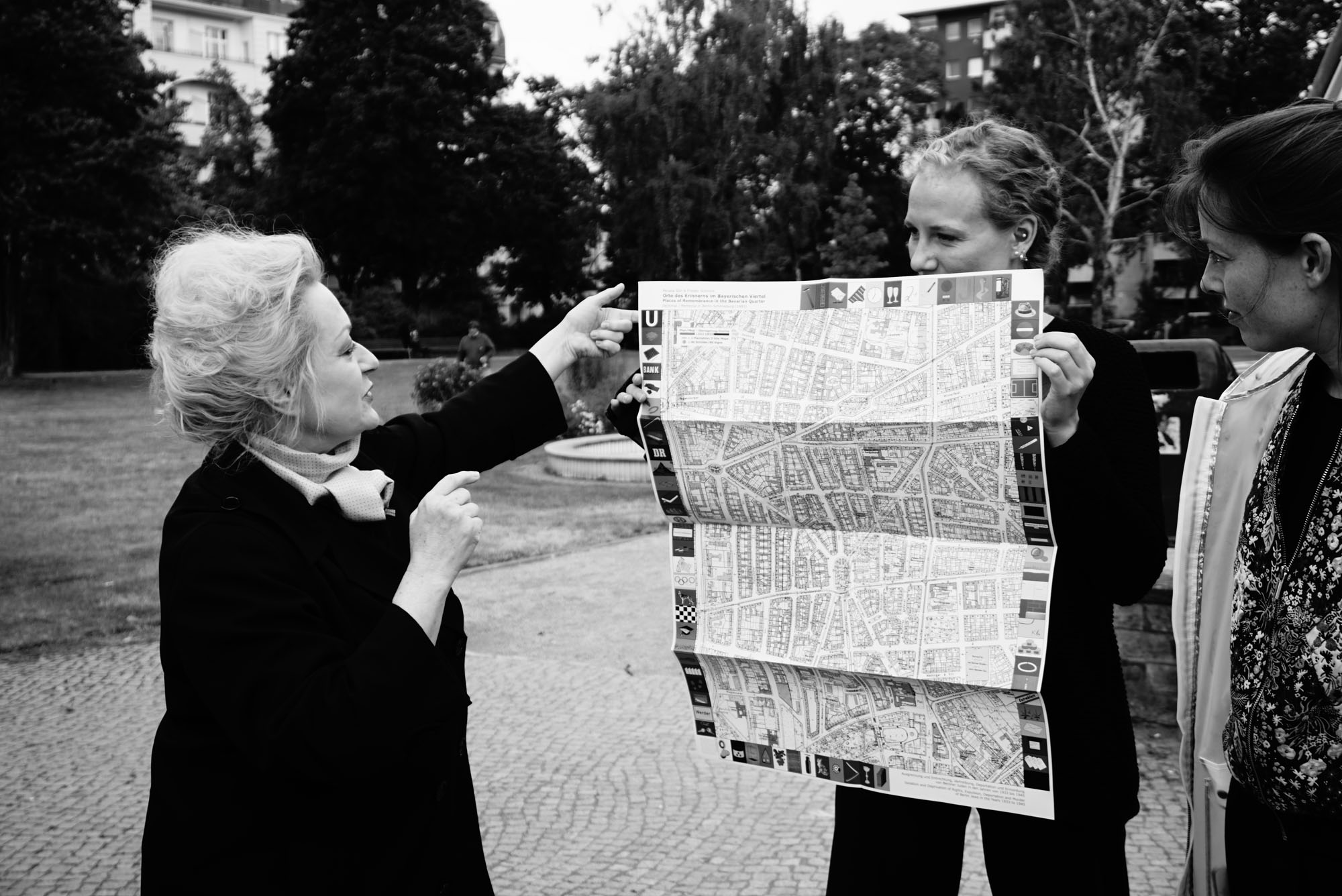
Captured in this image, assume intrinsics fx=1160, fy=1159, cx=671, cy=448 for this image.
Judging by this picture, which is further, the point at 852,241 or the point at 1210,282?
the point at 852,241

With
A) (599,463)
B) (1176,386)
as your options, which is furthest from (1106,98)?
(1176,386)

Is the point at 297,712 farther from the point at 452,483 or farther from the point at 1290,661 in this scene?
the point at 1290,661

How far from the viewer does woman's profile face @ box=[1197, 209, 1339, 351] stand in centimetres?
181

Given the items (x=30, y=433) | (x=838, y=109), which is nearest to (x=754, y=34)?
(x=838, y=109)

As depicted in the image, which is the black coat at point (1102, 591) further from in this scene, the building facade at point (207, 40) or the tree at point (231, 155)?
the building facade at point (207, 40)

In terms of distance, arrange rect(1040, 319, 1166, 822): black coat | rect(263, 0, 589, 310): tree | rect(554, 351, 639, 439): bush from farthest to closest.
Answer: rect(263, 0, 589, 310): tree, rect(554, 351, 639, 439): bush, rect(1040, 319, 1166, 822): black coat

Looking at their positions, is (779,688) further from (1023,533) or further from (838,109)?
(838,109)

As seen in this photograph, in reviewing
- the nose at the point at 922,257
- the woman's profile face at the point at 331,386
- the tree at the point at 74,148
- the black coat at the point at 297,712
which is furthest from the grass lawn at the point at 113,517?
the tree at the point at 74,148

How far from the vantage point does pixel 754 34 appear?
Answer: 122 feet

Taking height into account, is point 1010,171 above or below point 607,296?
above

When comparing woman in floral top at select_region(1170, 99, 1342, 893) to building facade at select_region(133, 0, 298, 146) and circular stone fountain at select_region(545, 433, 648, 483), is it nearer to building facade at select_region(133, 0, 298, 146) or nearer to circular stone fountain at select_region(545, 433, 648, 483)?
circular stone fountain at select_region(545, 433, 648, 483)

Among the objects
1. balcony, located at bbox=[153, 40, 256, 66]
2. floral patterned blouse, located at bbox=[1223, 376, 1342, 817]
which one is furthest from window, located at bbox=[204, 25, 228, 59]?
floral patterned blouse, located at bbox=[1223, 376, 1342, 817]

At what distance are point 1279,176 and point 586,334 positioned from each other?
1416mm

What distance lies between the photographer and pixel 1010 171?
220 cm
